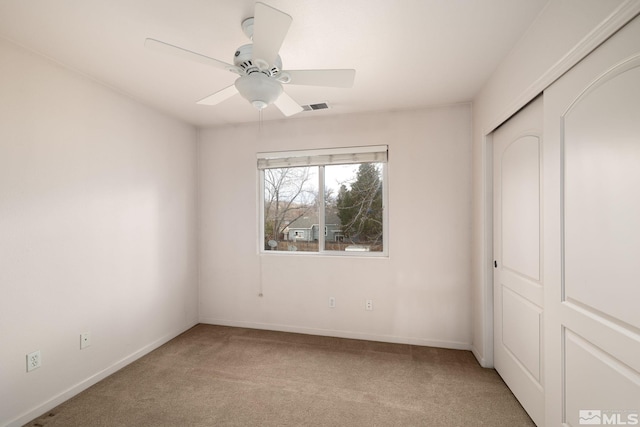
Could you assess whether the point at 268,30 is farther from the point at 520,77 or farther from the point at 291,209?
the point at 291,209

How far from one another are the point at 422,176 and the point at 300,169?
1.44 meters

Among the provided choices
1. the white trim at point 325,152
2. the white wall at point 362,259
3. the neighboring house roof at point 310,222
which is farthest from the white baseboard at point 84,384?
the white trim at point 325,152

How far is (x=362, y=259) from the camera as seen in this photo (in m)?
3.23

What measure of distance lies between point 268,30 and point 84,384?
2.92m

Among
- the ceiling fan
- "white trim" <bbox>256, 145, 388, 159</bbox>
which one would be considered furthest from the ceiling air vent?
the ceiling fan

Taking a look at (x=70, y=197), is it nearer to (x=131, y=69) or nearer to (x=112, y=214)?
(x=112, y=214)

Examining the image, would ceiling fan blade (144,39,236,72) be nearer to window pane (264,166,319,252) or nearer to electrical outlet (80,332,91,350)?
window pane (264,166,319,252)

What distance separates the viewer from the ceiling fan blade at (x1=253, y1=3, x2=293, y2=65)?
1.18 m

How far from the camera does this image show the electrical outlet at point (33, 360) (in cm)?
195

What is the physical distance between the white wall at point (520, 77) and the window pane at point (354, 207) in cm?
99

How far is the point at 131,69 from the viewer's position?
7.41ft

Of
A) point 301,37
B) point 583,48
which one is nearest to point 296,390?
point 301,37

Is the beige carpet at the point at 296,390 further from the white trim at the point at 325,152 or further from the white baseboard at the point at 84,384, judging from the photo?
the white trim at the point at 325,152

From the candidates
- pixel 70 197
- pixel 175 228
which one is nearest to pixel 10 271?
pixel 70 197
